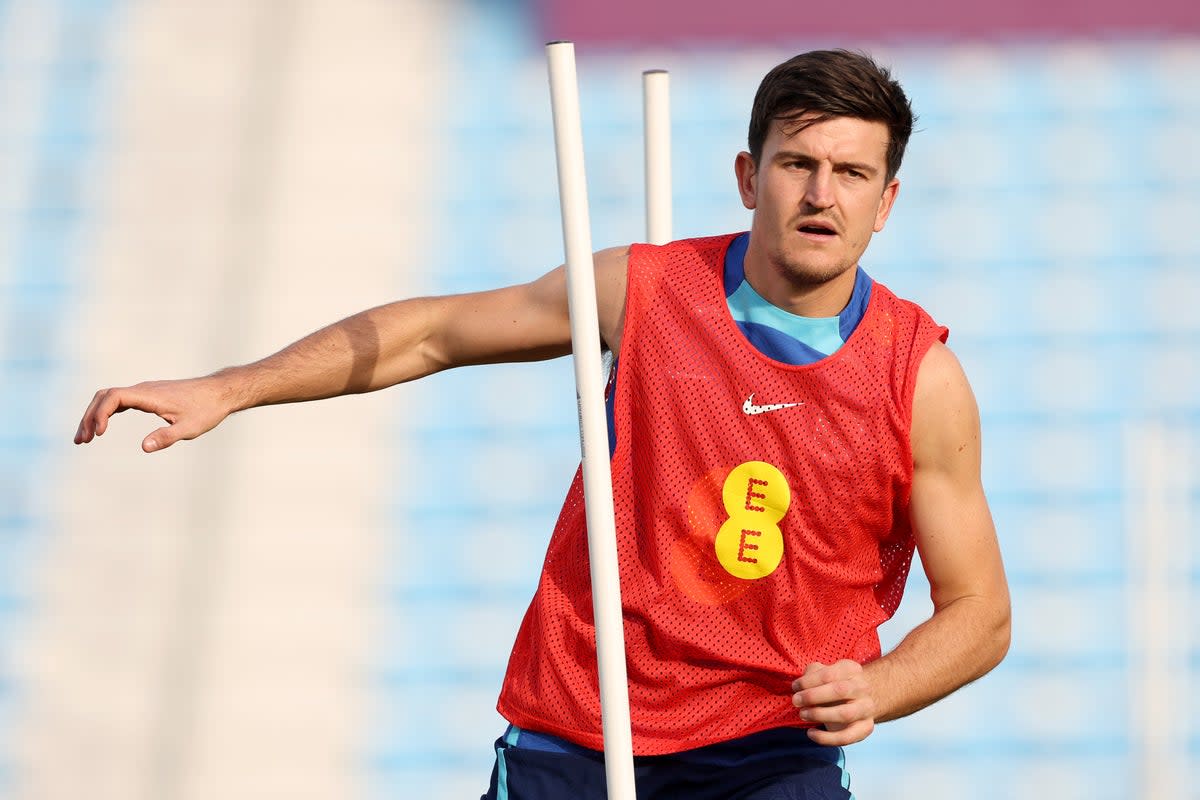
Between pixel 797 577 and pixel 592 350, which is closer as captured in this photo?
pixel 592 350

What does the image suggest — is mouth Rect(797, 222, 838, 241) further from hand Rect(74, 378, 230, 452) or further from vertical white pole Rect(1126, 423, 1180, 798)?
vertical white pole Rect(1126, 423, 1180, 798)

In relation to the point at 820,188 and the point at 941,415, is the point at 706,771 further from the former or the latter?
the point at 820,188

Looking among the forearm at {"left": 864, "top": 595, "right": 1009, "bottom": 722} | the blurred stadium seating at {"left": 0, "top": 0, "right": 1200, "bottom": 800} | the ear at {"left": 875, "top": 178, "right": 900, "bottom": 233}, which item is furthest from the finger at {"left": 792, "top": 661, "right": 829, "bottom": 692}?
the blurred stadium seating at {"left": 0, "top": 0, "right": 1200, "bottom": 800}

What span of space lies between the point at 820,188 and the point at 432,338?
0.69 m

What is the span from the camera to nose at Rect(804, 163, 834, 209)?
8.12ft

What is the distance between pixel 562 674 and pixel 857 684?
559 mm

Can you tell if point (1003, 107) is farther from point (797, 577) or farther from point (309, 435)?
point (797, 577)

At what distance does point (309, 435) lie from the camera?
7.19 m

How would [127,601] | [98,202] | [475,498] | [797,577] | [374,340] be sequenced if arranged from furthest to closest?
[98,202]
[475,498]
[127,601]
[374,340]
[797,577]

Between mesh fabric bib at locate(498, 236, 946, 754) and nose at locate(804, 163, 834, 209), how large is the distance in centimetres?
21

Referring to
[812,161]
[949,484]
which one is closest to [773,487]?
[949,484]

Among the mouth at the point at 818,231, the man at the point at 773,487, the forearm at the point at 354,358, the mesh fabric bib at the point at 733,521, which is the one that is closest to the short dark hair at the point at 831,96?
the man at the point at 773,487

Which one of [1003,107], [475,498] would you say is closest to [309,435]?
[475,498]

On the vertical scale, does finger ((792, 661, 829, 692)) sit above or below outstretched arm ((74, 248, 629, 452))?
below
